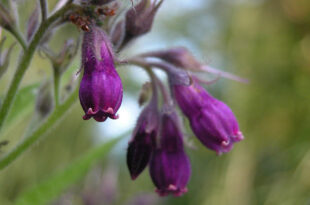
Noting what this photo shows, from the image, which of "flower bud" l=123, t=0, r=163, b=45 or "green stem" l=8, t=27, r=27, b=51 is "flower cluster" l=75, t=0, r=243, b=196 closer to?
"flower bud" l=123, t=0, r=163, b=45

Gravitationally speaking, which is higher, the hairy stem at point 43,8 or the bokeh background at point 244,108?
the hairy stem at point 43,8

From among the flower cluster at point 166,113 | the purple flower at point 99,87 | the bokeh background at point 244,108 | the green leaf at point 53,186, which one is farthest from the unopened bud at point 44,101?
the bokeh background at point 244,108

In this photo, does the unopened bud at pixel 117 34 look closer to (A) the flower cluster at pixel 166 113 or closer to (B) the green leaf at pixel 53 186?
(A) the flower cluster at pixel 166 113

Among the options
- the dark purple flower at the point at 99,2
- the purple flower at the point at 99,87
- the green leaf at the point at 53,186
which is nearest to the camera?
the purple flower at the point at 99,87

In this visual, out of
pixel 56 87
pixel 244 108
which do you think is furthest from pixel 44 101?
pixel 244 108

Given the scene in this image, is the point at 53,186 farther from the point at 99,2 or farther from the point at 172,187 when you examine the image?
the point at 99,2

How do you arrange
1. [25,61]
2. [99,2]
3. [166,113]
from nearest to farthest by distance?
[99,2]
[25,61]
[166,113]

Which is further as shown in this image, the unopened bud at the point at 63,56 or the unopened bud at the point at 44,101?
the unopened bud at the point at 44,101

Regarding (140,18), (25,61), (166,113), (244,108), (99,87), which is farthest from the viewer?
(244,108)
